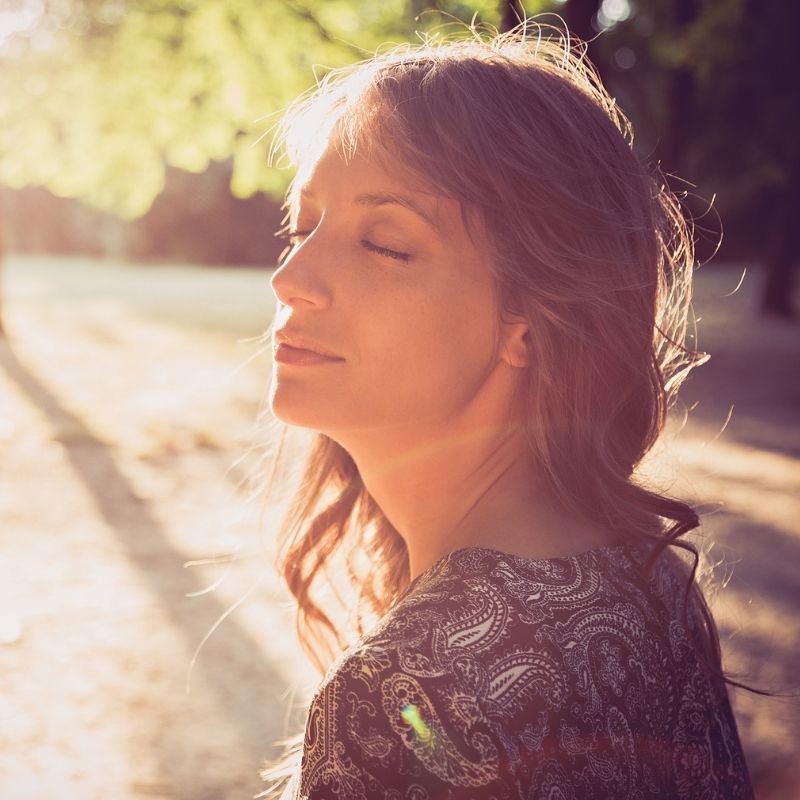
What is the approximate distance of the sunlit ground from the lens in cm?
361

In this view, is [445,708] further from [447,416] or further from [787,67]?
[787,67]

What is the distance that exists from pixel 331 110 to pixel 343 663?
1112mm

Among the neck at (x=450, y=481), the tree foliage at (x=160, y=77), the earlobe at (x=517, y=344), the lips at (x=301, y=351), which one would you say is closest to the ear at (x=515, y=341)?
the earlobe at (x=517, y=344)

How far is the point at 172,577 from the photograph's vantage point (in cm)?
550

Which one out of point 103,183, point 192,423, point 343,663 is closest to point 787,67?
point 103,183

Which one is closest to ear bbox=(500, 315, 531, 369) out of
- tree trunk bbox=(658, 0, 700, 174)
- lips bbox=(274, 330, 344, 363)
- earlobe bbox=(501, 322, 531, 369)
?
earlobe bbox=(501, 322, 531, 369)

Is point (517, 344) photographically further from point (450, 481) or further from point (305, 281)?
point (305, 281)

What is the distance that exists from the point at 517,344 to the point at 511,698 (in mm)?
694

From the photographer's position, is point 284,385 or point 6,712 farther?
point 6,712

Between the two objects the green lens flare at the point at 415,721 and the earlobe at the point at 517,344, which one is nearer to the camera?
the green lens flare at the point at 415,721

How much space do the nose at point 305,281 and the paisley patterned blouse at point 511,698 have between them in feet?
1.72

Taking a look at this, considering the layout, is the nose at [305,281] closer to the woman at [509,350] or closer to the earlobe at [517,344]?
the woman at [509,350]

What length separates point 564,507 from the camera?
167cm

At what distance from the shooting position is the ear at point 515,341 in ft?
5.73
